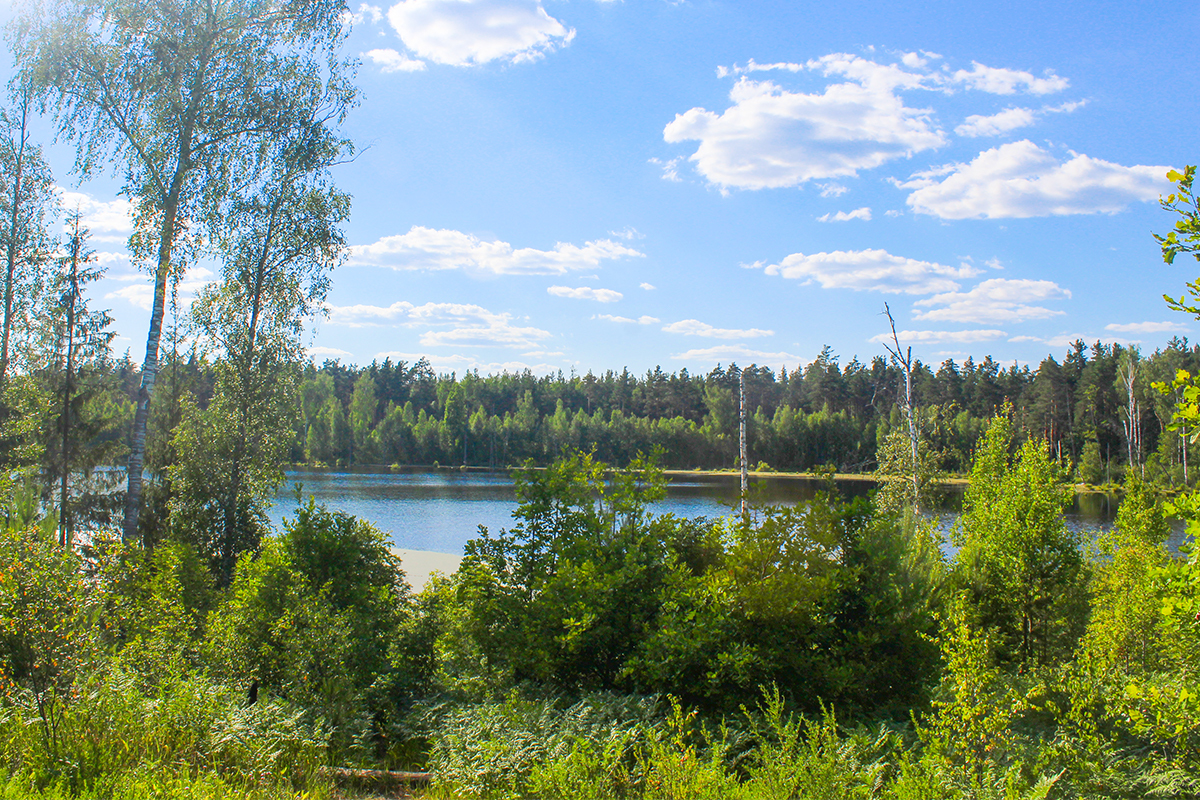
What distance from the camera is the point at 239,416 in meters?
16.7

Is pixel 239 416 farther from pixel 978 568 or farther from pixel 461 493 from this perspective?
pixel 461 493

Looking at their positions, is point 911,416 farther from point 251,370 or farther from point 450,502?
point 450,502

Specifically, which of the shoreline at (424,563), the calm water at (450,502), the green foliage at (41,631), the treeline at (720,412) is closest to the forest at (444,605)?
the green foliage at (41,631)

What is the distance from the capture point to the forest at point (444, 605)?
538cm

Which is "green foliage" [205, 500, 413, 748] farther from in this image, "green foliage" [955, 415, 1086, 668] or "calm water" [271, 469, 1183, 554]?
"calm water" [271, 469, 1183, 554]

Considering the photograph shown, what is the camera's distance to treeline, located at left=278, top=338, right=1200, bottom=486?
66312 mm

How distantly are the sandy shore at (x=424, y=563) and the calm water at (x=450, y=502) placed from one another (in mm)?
1668

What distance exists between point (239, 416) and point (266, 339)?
2047 mm

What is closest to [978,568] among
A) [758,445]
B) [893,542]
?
[893,542]

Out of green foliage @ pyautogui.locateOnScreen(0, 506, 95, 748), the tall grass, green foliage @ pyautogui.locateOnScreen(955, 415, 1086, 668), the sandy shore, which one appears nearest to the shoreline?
the sandy shore

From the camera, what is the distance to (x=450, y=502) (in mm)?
48344

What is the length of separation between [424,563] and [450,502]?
883 inches

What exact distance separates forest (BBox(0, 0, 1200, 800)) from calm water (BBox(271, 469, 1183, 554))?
10380mm

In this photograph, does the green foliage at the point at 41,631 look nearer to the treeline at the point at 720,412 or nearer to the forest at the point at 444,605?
the forest at the point at 444,605
